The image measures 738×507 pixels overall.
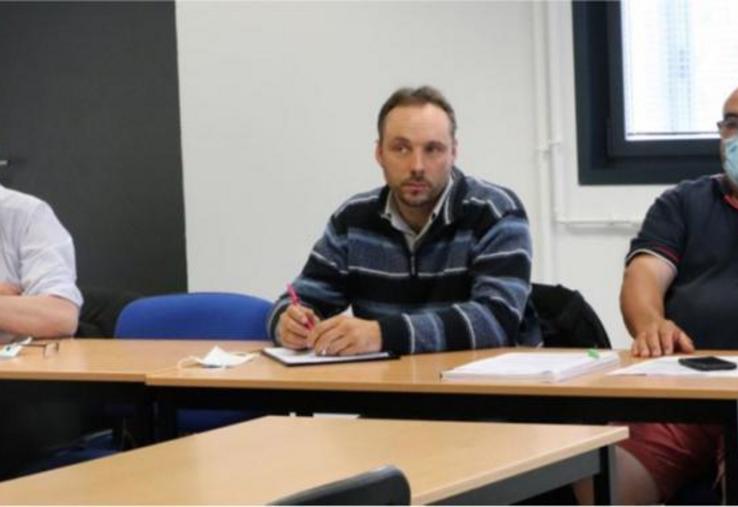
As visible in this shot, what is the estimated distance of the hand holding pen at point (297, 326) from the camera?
3746 mm

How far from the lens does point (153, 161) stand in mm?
6148

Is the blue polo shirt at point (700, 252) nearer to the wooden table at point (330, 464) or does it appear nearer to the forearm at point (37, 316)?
the wooden table at point (330, 464)

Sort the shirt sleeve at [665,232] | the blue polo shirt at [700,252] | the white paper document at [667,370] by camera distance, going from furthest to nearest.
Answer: the shirt sleeve at [665,232], the blue polo shirt at [700,252], the white paper document at [667,370]

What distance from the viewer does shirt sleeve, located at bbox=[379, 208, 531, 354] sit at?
367cm

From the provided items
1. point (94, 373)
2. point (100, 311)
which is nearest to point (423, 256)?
point (94, 373)

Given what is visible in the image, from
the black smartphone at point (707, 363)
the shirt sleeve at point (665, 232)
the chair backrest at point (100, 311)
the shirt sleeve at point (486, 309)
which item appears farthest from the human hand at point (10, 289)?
the black smartphone at point (707, 363)

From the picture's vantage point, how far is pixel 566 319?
397 cm

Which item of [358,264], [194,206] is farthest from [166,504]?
[194,206]

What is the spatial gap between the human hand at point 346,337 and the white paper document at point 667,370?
25.8 inches

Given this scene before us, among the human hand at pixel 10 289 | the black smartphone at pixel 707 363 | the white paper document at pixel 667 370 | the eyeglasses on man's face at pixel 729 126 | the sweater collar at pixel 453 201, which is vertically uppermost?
the eyeglasses on man's face at pixel 729 126

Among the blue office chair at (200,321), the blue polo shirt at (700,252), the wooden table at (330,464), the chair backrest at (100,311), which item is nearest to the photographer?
the wooden table at (330,464)

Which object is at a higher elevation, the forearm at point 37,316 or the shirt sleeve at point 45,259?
the shirt sleeve at point 45,259

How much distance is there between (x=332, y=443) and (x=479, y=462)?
314 millimetres

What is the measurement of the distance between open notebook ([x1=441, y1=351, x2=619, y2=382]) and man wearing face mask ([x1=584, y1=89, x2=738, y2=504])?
182mm
